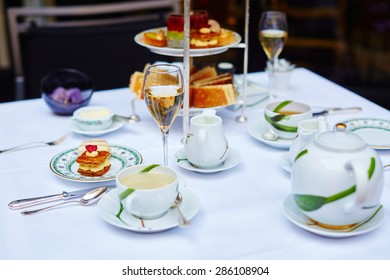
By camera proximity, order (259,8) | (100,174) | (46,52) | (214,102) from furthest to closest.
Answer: (259,8), (46,52), (214,102), (100,174)

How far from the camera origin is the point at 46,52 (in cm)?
190

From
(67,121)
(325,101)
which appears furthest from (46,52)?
(325,101)

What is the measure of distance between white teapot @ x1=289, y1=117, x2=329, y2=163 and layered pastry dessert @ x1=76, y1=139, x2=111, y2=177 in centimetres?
36

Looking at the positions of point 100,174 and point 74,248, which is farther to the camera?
point 100,174

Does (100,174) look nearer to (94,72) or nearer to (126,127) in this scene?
(126,127)

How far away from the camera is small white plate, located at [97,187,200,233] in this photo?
81cm

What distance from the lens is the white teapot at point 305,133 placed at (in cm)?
91

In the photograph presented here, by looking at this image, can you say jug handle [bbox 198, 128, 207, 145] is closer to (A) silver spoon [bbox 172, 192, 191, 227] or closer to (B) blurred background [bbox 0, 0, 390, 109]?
(A) silver spoon [bbox 172, 192, 191, 227]

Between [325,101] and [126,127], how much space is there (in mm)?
555

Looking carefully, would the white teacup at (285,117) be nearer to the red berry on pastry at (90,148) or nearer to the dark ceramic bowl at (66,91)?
the red berry on pastry at (90,148)

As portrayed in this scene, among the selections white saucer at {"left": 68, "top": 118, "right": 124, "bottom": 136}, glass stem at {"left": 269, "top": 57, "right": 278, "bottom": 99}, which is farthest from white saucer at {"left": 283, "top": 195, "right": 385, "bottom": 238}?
glass stem at {"left": 269, "top": 57, "right": 278, "bottom": 99}

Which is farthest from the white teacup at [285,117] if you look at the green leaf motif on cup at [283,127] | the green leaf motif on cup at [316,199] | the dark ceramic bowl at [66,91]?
the dark ceramic bowl at [66,91]

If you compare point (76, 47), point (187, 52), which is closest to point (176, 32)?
point (187, 52)
